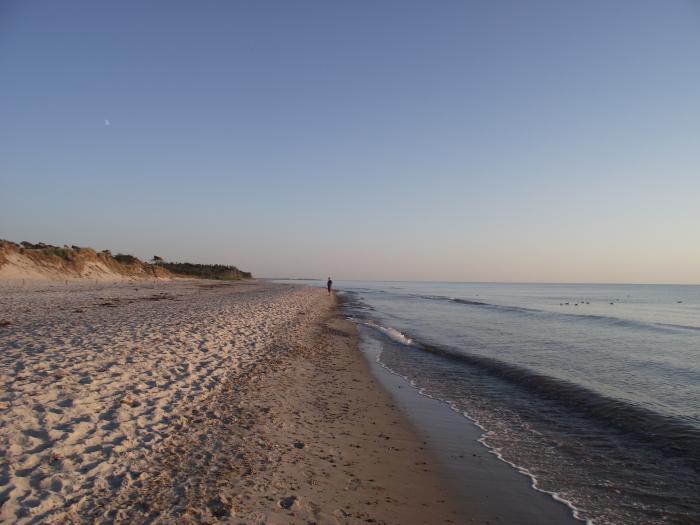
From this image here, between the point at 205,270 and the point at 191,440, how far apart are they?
102848 mm

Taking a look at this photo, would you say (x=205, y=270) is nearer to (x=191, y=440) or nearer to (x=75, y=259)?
(x=75, y=259)

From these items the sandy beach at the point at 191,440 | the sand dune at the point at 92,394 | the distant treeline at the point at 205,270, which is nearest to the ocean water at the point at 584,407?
the sandy beach at the point at 191,440

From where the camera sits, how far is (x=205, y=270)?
10331 centimetres

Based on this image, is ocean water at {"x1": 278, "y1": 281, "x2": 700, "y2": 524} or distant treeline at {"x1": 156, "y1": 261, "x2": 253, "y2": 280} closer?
ocean water at {"x1": 278, "y1": 281, "x2": 700, "y2": 524}

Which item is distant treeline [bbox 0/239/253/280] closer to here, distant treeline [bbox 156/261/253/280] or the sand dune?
distant treeline [bbox 156/261/253/280]

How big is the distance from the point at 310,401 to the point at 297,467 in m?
3.43

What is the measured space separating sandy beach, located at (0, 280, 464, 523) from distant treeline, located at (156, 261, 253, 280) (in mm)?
85311

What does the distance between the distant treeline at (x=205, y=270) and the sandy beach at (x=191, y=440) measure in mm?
85311

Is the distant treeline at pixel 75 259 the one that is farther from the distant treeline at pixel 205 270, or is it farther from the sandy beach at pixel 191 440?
the sandy beach at pixel 191 440

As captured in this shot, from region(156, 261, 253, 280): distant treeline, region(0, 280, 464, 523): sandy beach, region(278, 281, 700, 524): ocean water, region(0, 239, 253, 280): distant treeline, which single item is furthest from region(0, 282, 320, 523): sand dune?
region(156, 261, 253, 280): distant treeline

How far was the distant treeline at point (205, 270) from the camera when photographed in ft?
305

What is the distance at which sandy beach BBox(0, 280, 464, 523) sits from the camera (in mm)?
4672

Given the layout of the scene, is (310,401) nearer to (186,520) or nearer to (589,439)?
(186,520)

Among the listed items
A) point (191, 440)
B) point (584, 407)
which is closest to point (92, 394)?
point (191, 440)
